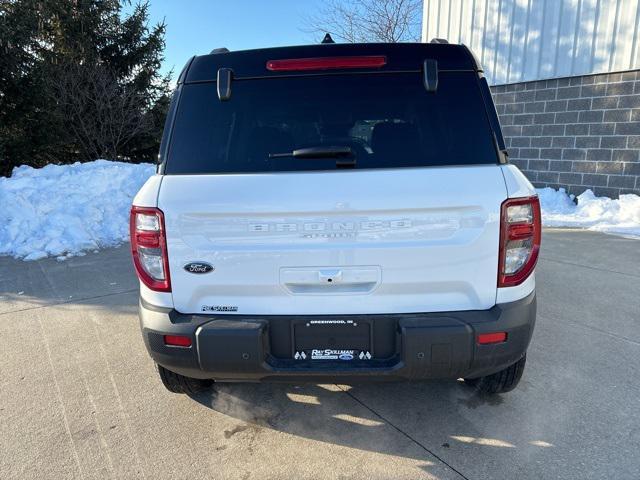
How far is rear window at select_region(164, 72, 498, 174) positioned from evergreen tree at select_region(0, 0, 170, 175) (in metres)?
11.4

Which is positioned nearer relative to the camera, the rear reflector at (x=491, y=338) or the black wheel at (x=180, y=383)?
the rear reflector at (x=491, y=338)

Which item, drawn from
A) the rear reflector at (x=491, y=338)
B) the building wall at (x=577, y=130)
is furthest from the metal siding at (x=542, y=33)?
the rear reflector at (x=491, y=338)

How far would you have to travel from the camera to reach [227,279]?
2215mm

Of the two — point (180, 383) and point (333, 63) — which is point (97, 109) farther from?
point (333, 63)

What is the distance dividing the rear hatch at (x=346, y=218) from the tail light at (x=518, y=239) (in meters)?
0.05

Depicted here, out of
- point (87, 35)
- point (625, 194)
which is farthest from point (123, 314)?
point (87, 35)

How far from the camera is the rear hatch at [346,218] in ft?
6.96

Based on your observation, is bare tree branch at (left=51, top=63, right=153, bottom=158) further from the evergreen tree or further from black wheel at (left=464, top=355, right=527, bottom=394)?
black wheel at (left=464, top=355, right=527, bottom=394)

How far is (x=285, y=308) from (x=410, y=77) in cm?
137

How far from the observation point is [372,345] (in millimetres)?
2225

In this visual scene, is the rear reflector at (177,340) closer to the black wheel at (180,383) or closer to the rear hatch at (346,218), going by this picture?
the rear hatch at (346,218)

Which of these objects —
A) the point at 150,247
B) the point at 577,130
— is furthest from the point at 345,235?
the point at 577,130

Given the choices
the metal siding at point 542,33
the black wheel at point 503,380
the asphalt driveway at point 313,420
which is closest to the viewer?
the asphalt driveway at point 313,420

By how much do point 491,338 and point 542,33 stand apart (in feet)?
32.8
